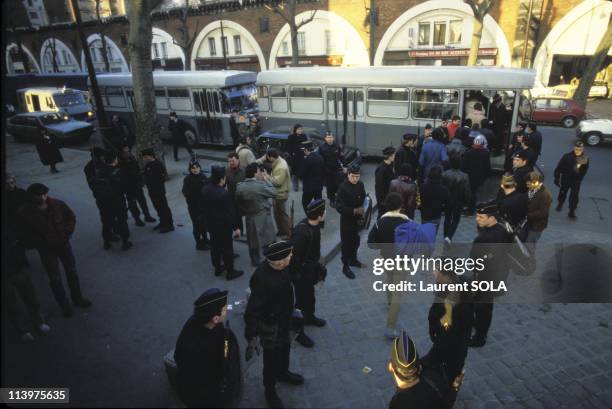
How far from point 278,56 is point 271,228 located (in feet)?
99.5

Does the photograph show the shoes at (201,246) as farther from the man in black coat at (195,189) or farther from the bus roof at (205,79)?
the bus roof at (205,79)

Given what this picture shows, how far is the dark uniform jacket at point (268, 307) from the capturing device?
138 inches

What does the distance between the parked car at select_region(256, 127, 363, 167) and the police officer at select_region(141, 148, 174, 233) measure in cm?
407

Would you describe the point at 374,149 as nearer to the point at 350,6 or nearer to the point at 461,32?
the point at 461,32

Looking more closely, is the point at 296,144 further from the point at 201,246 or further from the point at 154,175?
the point at 201,246

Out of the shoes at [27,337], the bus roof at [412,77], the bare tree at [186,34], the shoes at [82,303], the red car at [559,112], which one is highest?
the bare tree at [186,34]

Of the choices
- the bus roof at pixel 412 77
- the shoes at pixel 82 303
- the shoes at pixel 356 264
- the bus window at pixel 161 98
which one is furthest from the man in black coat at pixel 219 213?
the bus window at pixel 161 98

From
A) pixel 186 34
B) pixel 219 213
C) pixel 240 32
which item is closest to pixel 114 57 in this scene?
pixel 186 34

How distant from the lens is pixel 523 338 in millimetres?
4863

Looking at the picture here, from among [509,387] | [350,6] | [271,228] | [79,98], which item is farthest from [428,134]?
[350,6]

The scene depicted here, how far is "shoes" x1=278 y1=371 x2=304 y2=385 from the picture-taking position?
4.19m

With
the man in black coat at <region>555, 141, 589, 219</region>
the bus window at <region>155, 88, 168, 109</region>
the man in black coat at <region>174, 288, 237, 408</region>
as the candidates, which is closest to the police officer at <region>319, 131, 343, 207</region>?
the man in black coat at <region>555, 141, 589, 219</region>

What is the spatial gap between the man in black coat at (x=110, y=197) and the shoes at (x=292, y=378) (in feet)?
15.6

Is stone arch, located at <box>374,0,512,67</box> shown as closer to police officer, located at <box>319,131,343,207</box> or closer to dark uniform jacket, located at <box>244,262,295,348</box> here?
police officer, located at <box>319,131,343,207</box>
